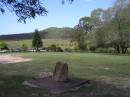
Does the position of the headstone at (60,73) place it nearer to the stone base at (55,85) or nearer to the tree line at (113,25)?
the stone base at (55,85)

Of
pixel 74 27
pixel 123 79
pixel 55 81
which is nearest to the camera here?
pixel 55 81

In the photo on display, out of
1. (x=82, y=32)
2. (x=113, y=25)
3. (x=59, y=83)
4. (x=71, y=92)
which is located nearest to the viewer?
(x=71, y=92)

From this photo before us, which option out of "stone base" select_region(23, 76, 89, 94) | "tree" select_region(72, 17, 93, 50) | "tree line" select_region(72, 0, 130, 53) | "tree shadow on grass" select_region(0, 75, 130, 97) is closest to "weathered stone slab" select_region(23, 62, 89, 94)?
"stone base" select_region(23, 76, 89, 94)

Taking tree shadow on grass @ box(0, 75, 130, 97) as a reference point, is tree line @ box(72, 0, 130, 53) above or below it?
above

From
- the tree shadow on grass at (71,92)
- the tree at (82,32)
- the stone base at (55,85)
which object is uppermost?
the tree at (82,32)

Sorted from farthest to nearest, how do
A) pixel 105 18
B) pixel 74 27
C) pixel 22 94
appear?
1. pixel 74 27
2. pixel 105 18
3. pixel 22 94

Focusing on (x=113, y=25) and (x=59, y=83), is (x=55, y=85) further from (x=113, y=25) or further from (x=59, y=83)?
(x=113, y=25)

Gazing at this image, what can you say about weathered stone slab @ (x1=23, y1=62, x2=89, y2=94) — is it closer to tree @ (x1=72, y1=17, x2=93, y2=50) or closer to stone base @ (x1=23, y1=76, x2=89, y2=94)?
stone base @ (x1=23, y1=76, x2=89, y2=94)

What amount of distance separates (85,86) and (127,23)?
35.7 metres

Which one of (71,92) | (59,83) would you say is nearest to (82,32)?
(59,83)

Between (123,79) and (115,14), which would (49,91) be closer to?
(123,79)

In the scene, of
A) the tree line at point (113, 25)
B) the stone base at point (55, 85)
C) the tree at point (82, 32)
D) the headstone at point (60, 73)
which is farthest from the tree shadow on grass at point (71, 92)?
the tree at point (82, 32)

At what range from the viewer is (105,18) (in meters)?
52.3

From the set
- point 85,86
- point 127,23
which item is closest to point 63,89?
point 85,86
